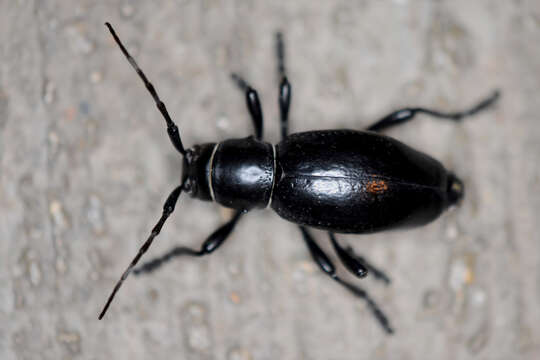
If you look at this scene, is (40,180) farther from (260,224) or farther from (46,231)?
(260,224)

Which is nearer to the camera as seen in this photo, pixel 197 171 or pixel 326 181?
pixel 326 181

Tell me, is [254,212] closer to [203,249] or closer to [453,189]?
[203,249]

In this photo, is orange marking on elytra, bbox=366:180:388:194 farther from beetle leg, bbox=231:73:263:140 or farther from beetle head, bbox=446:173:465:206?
beetle leg, bbox=231:73:263:140

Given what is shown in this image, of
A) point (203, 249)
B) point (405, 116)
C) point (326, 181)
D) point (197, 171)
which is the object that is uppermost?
point (405, 116)

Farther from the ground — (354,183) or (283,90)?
(283,90)

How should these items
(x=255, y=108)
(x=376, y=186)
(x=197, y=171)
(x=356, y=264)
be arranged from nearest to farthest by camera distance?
(x=376, y=186) < (x=197, y=171) < (x=356, y=264) < (x=255, y=108)

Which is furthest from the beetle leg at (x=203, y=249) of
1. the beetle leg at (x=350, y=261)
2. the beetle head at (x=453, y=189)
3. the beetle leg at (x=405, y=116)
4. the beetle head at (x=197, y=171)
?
the beetle head at (x=453, y=189)

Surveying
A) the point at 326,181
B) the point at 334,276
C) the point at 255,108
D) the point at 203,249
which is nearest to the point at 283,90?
the point at 255,108
